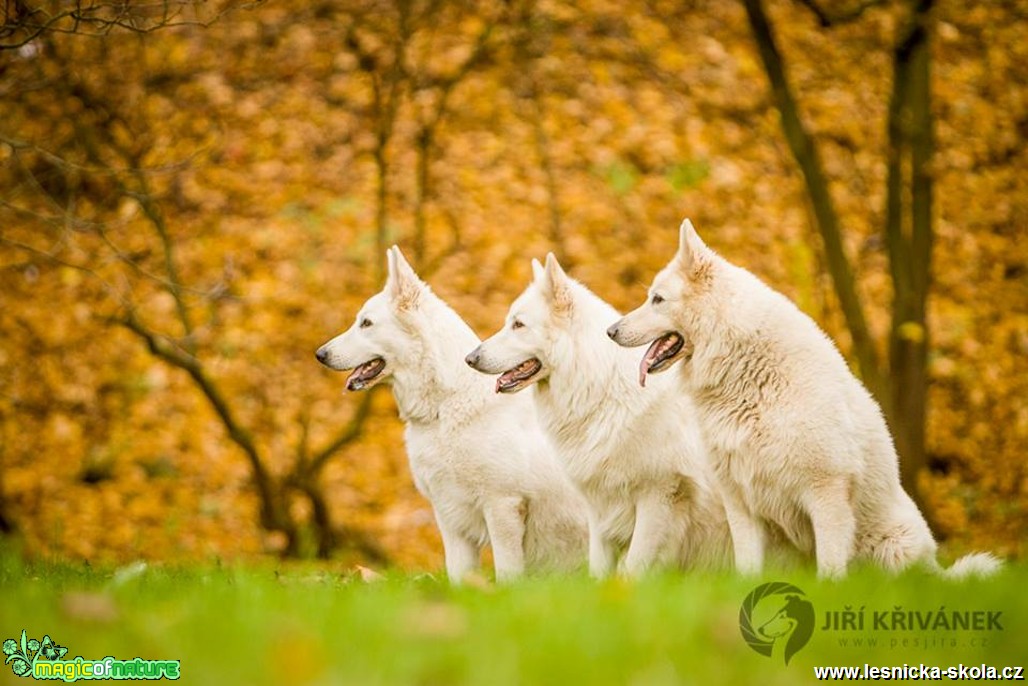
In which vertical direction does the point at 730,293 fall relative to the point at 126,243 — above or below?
above

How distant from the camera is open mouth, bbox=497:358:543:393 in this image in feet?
21.9

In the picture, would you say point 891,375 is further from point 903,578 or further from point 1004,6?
point 903,578

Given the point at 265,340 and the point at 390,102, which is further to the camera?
the point at 265,340

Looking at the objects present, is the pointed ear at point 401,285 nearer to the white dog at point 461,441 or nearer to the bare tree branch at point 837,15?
the white dog at point 461,441

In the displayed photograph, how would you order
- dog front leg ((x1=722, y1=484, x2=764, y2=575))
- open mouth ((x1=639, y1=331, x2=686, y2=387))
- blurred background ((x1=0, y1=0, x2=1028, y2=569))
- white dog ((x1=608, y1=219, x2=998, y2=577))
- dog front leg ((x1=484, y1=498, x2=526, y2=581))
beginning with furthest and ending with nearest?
1. blurred background ((x1=0, y1=0, x2=1028, y2=569))
2. dog front leg ((x1=484, y1=498, x2=526, y2=581))
3. open mouth ((x1=639, y1=331, x2=686, y2=387))
4. dog front leg ((x1=722, y1=484, x2=764, y2=575))
5. white dog ((x1=608, y1=219, x2=998, y2=577))

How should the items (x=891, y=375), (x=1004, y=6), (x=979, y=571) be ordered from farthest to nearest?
(x=1004, y=6) → (x=891, y=375) → (x=979, y=571)

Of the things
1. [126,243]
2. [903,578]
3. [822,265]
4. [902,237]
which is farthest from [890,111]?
[126,243]

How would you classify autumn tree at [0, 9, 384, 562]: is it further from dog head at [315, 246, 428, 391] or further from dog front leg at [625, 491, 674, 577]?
dog front leg at [625, 491, 674, 577]

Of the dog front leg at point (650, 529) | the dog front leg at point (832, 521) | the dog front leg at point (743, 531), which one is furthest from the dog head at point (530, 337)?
the dog front leg at point (832, 521)

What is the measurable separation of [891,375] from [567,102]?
670 cm

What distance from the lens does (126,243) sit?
14570 mm
